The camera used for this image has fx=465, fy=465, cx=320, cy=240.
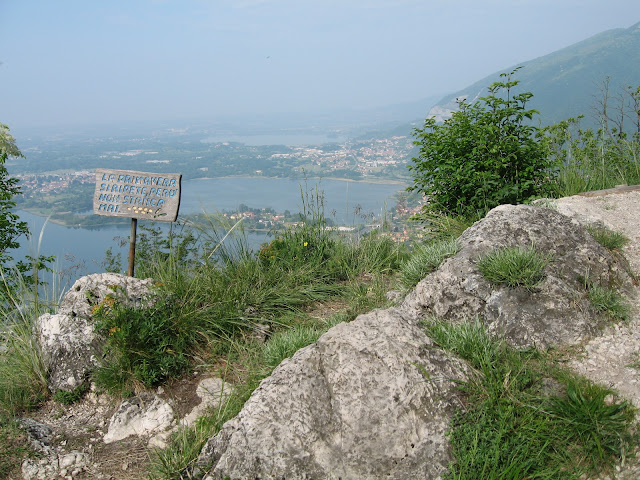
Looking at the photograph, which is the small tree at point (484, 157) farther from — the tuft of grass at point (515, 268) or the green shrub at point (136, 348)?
the green shrub at point (136, 348)

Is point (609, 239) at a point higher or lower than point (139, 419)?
higher

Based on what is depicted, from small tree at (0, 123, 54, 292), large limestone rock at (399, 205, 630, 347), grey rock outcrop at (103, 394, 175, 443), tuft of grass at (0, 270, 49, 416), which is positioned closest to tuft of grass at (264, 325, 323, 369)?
large limestone rock at (399, 205, 630, 347)

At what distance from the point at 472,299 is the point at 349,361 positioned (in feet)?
4.47

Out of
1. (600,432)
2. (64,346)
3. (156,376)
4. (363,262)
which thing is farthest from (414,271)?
(64,346)

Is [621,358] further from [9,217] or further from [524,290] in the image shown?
[9,217]

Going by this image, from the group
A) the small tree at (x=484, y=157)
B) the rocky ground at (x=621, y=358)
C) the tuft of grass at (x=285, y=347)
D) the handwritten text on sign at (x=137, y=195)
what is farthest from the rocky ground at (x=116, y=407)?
the handwritten text on sign at (x=137, y=195)

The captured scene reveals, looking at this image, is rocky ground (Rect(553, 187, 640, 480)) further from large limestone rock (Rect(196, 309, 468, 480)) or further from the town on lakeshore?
the town on lakeshore

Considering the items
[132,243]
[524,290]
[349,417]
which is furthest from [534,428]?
[132,243]

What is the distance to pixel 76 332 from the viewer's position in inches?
161

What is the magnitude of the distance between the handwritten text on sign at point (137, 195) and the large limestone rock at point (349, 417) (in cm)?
339

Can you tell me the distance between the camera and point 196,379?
4.05 m

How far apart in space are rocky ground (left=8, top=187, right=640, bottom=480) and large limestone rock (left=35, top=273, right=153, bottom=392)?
0.78 ft

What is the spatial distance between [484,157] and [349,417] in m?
4.66

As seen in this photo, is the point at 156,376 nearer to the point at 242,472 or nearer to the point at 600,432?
the point at 242,472
